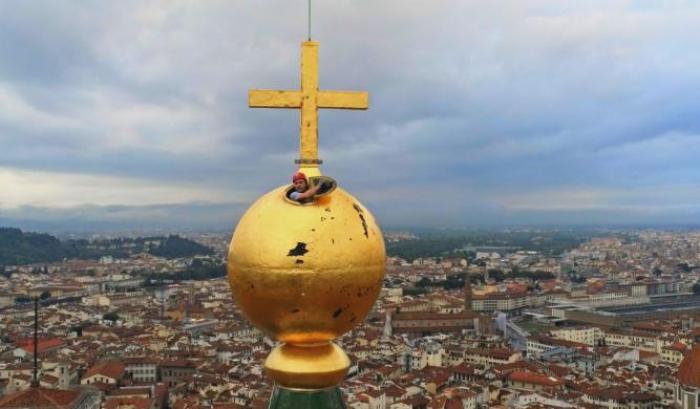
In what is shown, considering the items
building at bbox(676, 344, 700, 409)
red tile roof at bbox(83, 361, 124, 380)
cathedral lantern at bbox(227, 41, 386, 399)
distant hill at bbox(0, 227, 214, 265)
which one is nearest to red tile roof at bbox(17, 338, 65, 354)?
red tile roof at bbox(83, 361, 124, 380)

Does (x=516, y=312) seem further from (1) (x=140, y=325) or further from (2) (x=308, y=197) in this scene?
(2) (x=308, y=197)

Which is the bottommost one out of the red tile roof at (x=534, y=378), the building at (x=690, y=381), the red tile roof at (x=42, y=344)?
the red tile roof at (x=534, y=378)

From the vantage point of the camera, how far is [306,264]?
6.13 ft

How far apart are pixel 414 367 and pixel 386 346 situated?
8.58 ft

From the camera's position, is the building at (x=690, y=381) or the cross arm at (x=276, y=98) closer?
the cross arm at (x=276, y=98)

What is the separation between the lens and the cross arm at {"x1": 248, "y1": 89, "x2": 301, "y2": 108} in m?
2.08

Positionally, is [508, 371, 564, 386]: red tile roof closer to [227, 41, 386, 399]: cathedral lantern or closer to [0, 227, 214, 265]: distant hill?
[227, 41, 386, 399]: cathedral lantern

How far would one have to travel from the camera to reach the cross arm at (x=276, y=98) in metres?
2.08

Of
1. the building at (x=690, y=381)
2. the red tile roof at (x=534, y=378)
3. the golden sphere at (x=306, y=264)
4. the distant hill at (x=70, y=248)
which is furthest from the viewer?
the distant hill at (x=70, y=248)

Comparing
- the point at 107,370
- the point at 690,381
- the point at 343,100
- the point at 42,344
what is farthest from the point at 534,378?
the point at 343,100

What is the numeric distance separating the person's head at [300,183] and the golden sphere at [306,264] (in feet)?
0.14

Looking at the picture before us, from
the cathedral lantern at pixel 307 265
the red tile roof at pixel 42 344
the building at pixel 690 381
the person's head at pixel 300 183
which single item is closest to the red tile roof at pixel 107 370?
the red tile roof at pixel 42 344

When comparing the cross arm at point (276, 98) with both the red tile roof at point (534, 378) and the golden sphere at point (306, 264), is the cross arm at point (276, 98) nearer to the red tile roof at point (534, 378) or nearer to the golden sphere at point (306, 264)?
the golden sphere at point (306, 264)

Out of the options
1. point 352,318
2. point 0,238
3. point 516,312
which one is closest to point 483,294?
point 516,312
